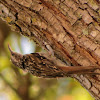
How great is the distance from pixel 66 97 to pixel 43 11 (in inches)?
121

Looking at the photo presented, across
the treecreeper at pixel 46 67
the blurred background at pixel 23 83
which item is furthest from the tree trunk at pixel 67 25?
the blurred background at pixel 23 83

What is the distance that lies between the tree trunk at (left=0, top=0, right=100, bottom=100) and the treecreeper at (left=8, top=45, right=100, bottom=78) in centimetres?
7

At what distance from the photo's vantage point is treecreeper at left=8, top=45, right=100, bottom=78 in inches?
82.7

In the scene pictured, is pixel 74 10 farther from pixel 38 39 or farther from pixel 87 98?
pixel 87 98

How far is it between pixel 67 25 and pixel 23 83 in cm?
270

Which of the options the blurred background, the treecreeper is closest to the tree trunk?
the treecreeper

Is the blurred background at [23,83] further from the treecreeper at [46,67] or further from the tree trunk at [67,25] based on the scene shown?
the tree trunk at [67,25]

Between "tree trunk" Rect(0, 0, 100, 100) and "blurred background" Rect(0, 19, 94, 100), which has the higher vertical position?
"tree trunk" Rect(0, 0, 100, 100)

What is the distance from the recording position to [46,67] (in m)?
2.55

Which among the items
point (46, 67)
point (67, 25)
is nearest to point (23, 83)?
point (46, 67)

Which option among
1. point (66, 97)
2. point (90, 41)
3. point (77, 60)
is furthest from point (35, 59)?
point (66, 97)

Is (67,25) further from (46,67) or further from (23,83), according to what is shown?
(23,83)

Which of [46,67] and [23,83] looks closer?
[46,67]

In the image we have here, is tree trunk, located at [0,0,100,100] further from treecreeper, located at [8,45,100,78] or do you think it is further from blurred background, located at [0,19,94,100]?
blurred background, located at [0,19,94,100]
